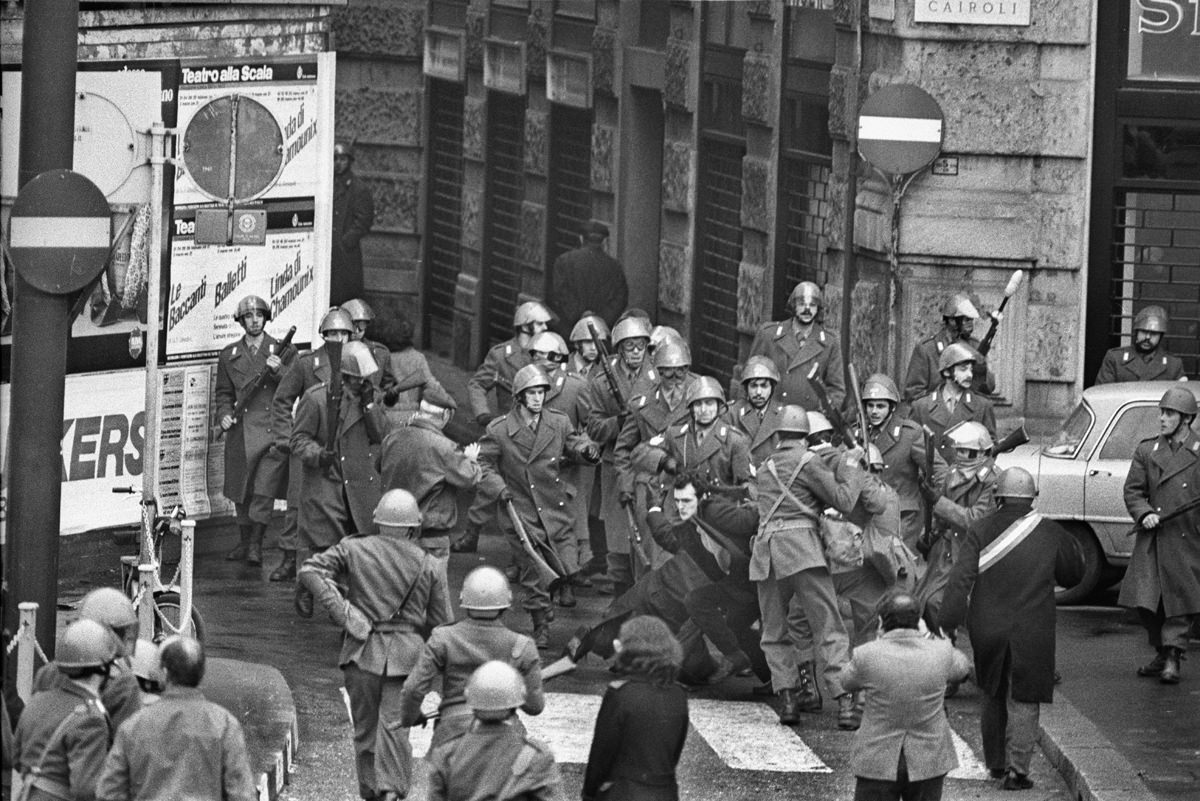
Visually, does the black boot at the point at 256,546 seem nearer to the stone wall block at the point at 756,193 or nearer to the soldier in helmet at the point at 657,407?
the soldier in helmet at the point at 657,407

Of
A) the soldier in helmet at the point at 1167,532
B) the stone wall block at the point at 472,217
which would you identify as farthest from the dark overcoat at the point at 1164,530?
the stone wall block at the point at 472,217

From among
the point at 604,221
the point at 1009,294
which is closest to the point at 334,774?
the point at 1009,294

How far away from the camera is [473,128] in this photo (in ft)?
101

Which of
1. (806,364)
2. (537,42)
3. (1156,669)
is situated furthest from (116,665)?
(537,42)

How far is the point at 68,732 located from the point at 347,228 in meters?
17.9

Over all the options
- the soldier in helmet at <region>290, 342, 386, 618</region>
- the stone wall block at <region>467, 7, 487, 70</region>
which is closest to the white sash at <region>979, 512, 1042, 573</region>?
the soldier in helmet at <region>290, 342, 386, 618</region>

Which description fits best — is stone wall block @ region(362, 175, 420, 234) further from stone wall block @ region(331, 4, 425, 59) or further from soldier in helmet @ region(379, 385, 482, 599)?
soldier in helmet @ region(379, 385, 482, 599)

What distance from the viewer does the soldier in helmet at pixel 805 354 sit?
1945 cm

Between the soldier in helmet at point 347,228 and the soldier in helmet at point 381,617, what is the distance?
1480 centimetres

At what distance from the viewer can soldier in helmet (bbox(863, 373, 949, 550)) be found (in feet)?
55.3

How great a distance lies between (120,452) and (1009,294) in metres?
6.41

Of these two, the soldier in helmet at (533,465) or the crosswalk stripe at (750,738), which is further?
the soldier in helmet at (533,465)

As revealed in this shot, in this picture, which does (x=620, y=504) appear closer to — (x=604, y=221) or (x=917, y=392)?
(x=917, y=392)

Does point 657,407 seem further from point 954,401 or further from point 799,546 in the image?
point 799,546
